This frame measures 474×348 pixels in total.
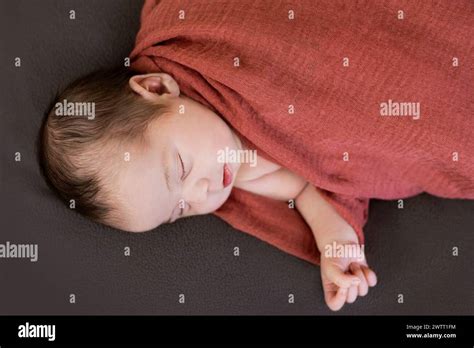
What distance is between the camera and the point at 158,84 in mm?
888

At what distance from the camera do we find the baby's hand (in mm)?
874

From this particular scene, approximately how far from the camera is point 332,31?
836 mm

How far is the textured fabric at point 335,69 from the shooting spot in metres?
0.84

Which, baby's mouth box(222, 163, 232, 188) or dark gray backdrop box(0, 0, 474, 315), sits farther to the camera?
dark gray backdrop box(0, 0, 474, 315)

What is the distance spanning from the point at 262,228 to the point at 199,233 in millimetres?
122

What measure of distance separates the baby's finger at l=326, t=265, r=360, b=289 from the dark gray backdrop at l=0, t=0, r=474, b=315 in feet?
0.36

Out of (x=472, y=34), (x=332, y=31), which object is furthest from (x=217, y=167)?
(x=472, y=34)
